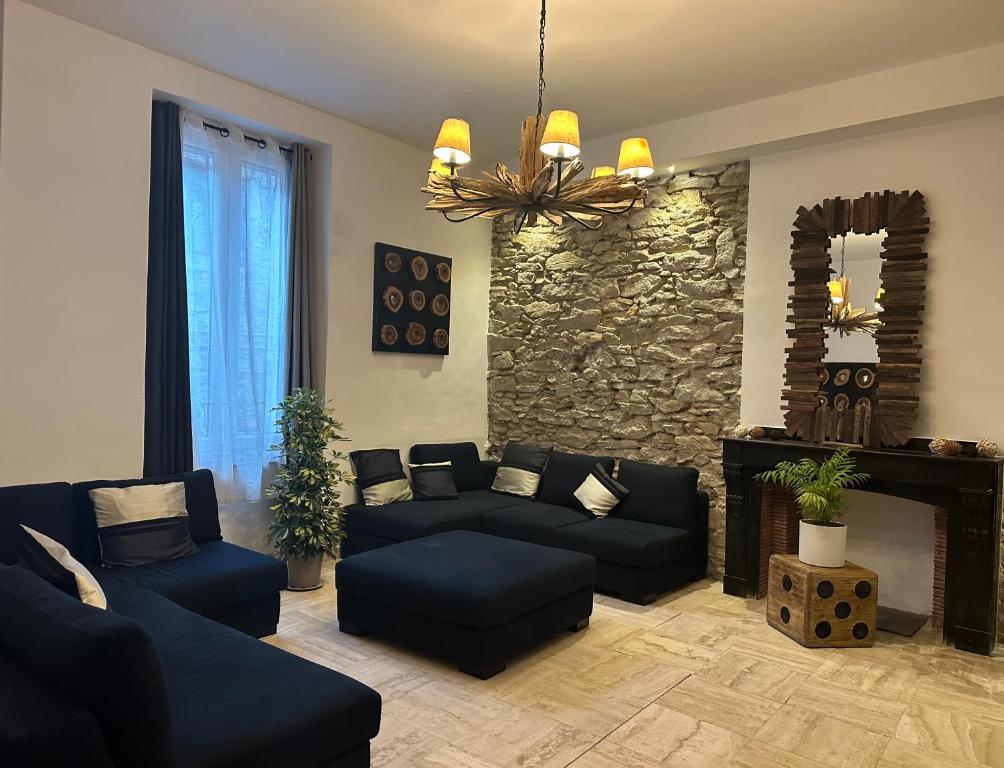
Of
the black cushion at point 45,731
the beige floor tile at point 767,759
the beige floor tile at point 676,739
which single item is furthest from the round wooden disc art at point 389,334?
the black cushion at point 45,731

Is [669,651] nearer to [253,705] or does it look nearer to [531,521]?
[531,521]

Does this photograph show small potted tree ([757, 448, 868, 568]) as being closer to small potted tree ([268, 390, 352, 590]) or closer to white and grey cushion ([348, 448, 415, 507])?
white and grey cushion ([348, 448, 415, 507])

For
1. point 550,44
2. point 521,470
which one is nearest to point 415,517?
point 521,470

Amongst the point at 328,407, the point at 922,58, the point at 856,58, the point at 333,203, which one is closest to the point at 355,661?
the point at 328,407

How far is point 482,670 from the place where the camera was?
331cm

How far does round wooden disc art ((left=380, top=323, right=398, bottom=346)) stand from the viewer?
566 centimetres

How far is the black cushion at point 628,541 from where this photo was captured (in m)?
4.50

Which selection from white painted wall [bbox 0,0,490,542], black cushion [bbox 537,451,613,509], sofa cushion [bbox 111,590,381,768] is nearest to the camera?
sofa cushion [bbox 111,590,381,768]

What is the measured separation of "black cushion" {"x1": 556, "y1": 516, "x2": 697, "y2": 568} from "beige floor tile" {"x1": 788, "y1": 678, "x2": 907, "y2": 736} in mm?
1280

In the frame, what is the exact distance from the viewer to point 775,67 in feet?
13.8

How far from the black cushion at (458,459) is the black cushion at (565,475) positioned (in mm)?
644

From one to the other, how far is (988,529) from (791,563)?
1.03m

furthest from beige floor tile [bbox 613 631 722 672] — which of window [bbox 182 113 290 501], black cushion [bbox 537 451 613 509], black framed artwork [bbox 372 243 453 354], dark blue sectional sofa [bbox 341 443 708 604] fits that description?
black framed artwork [bbox 372 243 453 354]

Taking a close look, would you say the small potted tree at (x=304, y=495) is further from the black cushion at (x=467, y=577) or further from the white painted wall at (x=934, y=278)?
the white painted wall at (x=934, y=278)
